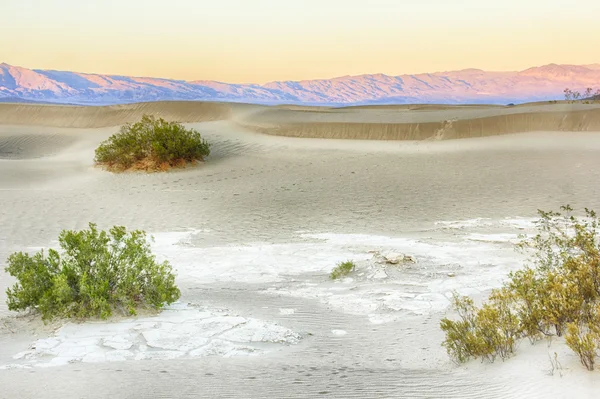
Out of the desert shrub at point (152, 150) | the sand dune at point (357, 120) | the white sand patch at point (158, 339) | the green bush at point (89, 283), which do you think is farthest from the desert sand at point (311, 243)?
the desert shrub at point (152, 150)

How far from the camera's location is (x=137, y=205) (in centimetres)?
1733

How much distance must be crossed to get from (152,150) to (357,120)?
11762 millimetres

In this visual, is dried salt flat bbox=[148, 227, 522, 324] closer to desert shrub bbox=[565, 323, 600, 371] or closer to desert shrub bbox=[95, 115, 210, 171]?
desert shrub bbox=[565, 323, 600, 371]

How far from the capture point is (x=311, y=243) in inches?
499

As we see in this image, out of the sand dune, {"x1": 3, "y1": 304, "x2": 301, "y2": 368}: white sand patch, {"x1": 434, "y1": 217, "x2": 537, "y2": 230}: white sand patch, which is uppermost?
the sand dune

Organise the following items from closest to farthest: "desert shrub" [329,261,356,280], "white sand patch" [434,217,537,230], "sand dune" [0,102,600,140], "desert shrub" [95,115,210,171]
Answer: "desert shrub" [329,261,356,280], "white sand patch" [434,217,537,230], "desert shrub" [95,115,210,171], "sand dune" [0,102,600,140]

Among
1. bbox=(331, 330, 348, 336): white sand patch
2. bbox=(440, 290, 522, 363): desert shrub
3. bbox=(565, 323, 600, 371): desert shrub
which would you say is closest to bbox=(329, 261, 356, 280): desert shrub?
bbox=(331, 330, 348, 336): white sand patch

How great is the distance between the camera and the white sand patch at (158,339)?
20.6 ft

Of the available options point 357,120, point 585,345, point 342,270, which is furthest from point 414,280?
point 357,120

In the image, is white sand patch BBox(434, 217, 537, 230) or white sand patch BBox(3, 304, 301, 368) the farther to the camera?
white sand patch BBox(434, 217, 537, 230)

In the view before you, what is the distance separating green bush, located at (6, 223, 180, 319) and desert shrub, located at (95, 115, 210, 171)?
15.3m

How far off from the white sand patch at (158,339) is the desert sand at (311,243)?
3 cm

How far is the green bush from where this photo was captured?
24.0ft

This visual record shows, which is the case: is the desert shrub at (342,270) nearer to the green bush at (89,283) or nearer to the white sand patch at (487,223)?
the green bush at (89,283)
